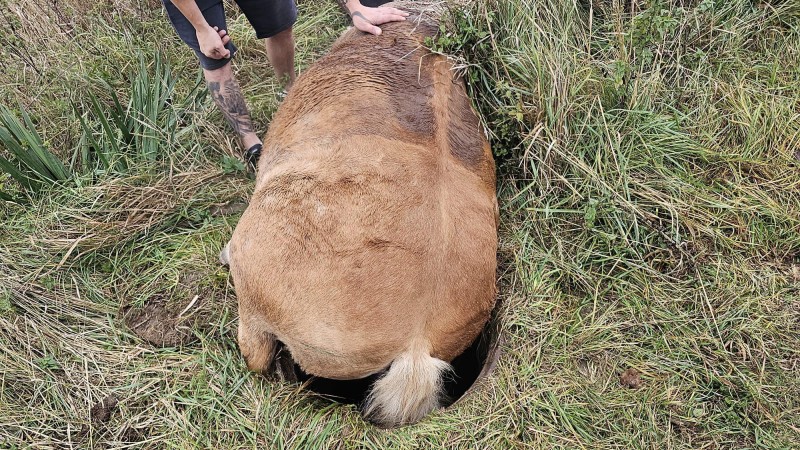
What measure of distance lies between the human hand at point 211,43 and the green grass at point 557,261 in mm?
658

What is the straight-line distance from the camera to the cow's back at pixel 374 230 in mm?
2514

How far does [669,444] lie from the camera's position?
106 inches

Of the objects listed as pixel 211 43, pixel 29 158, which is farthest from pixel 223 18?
pixel 29 158

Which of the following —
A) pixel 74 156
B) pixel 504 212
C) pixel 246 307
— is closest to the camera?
pixel 246 307

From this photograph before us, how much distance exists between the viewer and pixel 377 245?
2.54 meters

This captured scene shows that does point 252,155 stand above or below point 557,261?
above

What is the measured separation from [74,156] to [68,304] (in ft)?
3.36

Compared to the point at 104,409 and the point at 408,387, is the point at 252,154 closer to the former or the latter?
the point at 104,409

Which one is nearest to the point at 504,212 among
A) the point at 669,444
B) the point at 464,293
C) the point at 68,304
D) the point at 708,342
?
the point at 464,293

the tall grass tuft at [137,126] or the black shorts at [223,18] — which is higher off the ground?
the black shorts at [223,18]

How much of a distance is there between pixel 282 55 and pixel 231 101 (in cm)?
59

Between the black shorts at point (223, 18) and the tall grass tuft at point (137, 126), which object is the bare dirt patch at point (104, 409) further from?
the black shorts at point (223, 18)

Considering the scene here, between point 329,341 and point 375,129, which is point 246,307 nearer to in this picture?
Result: point 329,341

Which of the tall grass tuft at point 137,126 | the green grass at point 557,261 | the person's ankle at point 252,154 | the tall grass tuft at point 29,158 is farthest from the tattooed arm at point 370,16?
the tall grass tuft at point 29,158
